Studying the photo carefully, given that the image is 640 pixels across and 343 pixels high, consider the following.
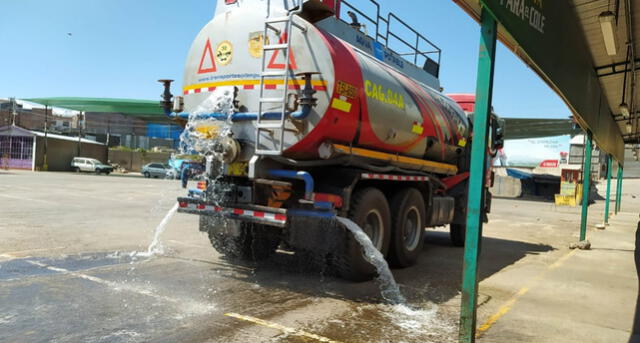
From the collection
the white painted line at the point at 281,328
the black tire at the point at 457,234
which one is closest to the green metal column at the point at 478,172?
the white painted line at the point at 281,328

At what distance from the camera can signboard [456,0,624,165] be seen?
168 inches

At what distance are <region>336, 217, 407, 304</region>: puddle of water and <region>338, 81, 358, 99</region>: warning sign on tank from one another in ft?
5.01

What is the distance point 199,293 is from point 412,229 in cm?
390

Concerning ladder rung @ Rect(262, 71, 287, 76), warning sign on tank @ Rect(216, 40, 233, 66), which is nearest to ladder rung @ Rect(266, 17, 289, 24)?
ladder rung @ Rect(262, 71, 287, 76)

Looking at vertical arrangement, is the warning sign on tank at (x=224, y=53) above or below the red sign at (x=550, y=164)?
below

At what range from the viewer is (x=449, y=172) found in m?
9.53

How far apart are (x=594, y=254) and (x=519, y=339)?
23.5 ft

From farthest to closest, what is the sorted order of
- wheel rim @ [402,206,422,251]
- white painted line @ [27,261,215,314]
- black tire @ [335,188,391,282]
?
1. wheel rim @ [402,206,422,251]
2. black tire @ [335,188,391,282]
3. white painted line @ [27,261,215,314]

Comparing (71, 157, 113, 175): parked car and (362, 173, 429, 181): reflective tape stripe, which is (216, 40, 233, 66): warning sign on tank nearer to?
(362, 173, 429, 181): reflective tape stripe

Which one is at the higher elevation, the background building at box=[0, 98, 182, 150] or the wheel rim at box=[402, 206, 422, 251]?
the background building at box=[0, 98, 182, 150]

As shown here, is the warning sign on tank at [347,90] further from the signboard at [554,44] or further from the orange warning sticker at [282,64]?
the signboard at [554,44]

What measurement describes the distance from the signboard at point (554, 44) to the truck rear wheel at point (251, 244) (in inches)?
159

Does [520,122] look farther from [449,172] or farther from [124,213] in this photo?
[124,213]

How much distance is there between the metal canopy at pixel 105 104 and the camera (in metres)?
37.2
